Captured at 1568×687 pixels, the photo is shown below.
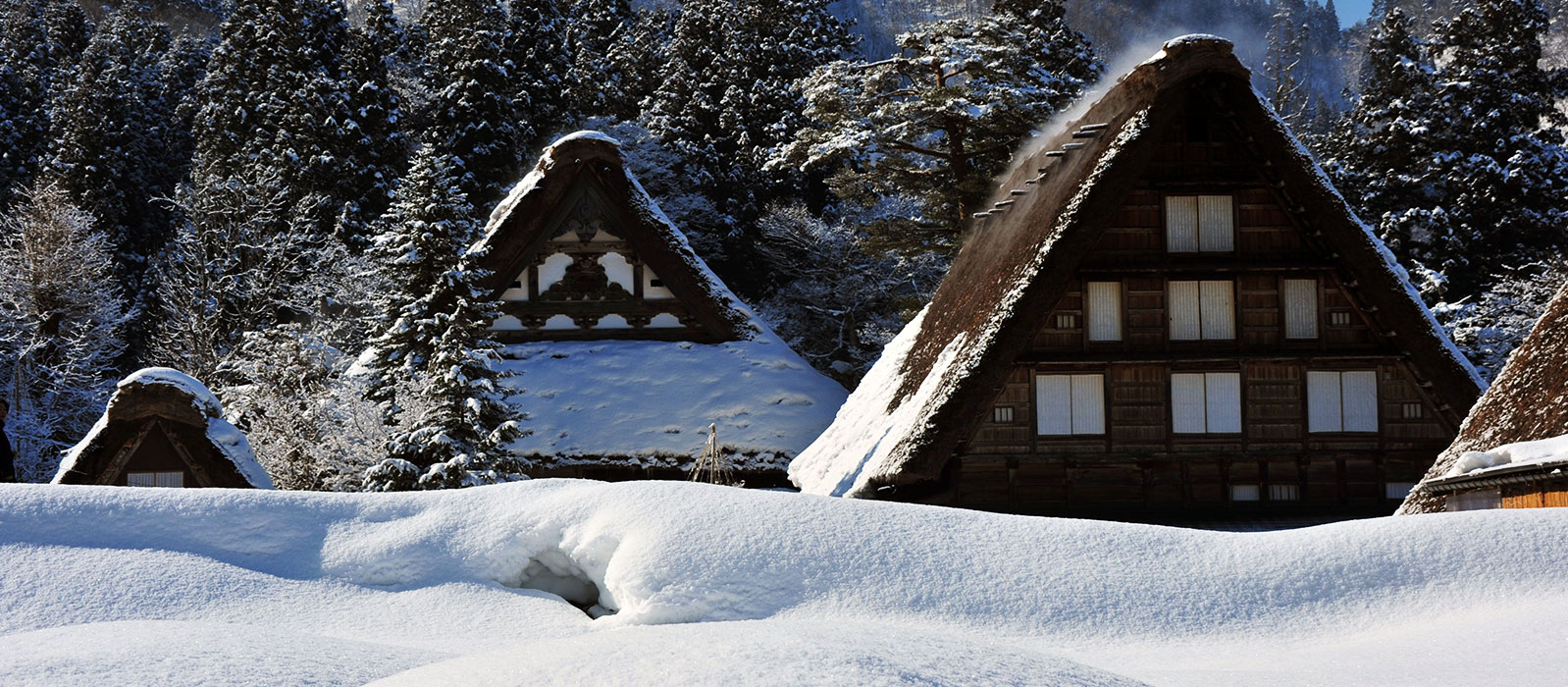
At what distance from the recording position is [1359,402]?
11.3 meters

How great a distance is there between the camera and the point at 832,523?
6.09 meters

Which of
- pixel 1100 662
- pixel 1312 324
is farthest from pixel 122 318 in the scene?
pixel 1100 662

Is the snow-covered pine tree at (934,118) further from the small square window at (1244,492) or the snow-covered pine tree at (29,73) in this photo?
the snow-covered pine tree at (29,73)

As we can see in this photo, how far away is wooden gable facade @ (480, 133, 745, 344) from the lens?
16.8 m

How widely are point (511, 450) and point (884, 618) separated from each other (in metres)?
10.4

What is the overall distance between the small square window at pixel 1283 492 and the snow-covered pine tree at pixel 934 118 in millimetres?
10887

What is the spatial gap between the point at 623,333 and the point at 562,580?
1107 centimetres

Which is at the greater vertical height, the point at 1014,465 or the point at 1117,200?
the point at 1117,200

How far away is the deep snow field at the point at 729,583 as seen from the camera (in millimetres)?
4582

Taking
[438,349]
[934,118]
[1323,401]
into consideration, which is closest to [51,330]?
[438,349]

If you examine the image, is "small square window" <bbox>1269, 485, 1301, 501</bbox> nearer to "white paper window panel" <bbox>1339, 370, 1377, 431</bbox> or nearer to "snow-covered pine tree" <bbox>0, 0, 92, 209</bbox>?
"white paper window panel" <bbox>1339, 370, 1377, 431</bbox>

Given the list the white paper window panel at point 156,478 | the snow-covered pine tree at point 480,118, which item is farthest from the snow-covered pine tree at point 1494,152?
the white paper window panel at point 156,478

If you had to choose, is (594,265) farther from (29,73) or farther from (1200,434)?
(29,73)

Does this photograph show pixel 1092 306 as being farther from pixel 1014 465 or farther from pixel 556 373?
pixel 556 373
